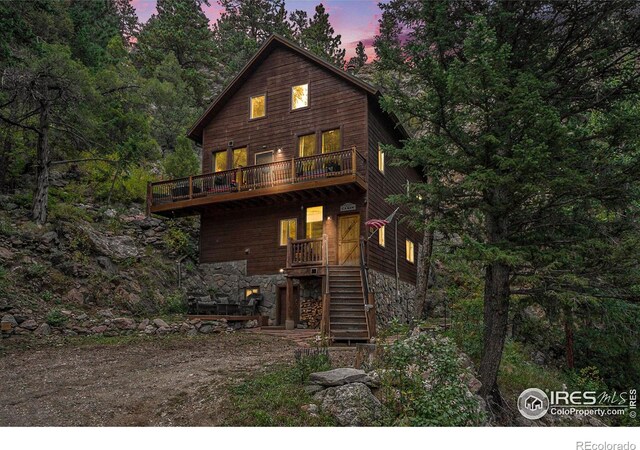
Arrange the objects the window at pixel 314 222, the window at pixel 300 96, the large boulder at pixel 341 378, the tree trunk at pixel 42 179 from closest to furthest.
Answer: the large boulder at pixel 341 378, the tree trunk at pixel 42 179, the window at pixel 314 222, the window at pixel 300 96

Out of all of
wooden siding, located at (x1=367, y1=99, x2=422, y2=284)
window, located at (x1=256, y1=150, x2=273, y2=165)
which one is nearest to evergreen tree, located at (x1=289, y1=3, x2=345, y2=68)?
wooden siding, located at (x1=367, y1=99, x2=422, y2=284)

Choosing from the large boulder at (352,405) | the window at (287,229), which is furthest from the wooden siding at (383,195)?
the large boulder at (352,405)

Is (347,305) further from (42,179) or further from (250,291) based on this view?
(42,179)

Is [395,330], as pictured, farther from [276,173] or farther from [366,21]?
[276,173]

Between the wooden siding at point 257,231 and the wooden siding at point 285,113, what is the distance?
2125mm

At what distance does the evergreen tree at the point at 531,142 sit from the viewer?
236 inches

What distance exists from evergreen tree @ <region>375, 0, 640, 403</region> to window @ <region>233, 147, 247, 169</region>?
11519 mm

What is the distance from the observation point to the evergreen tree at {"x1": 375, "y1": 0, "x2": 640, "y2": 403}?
19.7 ft

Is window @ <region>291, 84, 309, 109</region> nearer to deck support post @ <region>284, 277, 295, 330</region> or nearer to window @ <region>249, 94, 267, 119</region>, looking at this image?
window @ <region>249, 94, 267, 119</region>

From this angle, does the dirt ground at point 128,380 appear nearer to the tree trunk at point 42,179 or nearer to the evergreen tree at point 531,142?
the evergreen tree at point 531,142

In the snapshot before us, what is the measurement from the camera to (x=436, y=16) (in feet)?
23.2

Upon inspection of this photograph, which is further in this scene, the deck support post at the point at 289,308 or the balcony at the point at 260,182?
the balcony at the point at 260,182
